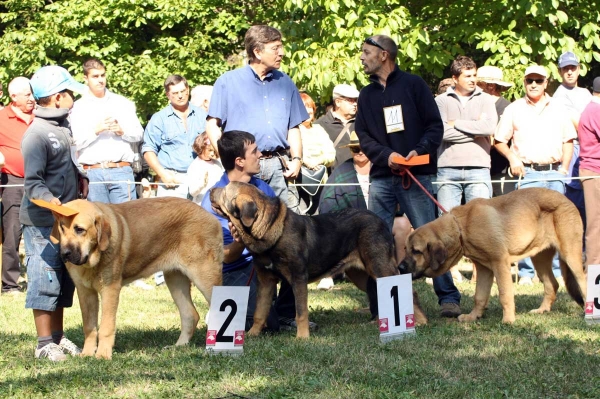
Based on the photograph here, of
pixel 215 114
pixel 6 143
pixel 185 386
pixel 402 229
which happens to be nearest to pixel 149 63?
pixel 6 143

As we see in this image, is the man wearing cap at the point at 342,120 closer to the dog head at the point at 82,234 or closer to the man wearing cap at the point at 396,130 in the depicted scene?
the man wearing cap at the point at 396,130

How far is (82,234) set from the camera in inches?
236

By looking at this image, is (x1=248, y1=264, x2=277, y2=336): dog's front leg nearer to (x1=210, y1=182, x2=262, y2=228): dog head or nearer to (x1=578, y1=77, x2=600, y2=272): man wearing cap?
(x1=210, y1=182, x2=262, y2=228): dog head

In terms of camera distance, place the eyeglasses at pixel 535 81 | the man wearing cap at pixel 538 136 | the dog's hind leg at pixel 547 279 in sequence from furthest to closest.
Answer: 1. the eyeglasses at pixel 535 81
2. the man wearing cap at pixel 538 136
3. the dog's hind leg at pixel 547 279

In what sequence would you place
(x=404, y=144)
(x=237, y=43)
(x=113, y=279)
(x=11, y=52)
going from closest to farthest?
(x=113, y=279), (x=404, y=144), (x=11, y=52), (x=237, y=43)

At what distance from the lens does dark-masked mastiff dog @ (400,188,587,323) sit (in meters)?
7.60

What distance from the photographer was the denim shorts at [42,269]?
648 cm

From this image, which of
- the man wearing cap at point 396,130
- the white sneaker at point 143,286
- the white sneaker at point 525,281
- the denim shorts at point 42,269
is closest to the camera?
the denim shorts at point 42,269

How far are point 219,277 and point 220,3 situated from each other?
12975 mm

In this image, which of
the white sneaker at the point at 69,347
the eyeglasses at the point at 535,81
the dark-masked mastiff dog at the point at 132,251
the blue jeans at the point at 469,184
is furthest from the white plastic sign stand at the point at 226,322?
the eyeglasses at the point at 535,81

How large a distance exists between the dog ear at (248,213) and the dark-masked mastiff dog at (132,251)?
351 mm

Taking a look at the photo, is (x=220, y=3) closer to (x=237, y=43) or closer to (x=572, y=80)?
(x=237, y=43)

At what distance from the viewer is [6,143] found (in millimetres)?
10461

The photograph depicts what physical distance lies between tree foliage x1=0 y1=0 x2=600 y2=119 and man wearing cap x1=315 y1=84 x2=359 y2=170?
2637mm
